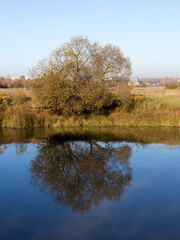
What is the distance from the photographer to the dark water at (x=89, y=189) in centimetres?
663

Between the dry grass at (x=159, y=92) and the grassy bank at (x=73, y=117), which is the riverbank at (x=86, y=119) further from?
the dry grass at (x=159, y=92)

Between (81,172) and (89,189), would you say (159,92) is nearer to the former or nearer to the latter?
(81,172)

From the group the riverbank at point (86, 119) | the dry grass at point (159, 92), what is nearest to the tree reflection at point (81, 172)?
the riverbank at point (86, 119)

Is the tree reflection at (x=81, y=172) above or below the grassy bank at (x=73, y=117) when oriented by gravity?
below

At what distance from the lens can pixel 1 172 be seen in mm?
11188

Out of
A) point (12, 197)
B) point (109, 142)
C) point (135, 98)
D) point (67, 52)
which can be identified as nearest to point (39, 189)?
point (12, 197)

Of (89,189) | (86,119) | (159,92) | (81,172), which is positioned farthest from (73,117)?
(159,92)

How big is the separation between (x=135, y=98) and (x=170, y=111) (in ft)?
14.3

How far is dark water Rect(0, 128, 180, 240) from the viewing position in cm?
663

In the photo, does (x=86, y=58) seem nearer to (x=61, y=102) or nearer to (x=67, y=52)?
(x=67, y=52)

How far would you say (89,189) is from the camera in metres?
9.08

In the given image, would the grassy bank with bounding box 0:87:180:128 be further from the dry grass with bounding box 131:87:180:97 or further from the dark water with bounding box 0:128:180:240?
the dry grass with bounding box 131:87:180:97

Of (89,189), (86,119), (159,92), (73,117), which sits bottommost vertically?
(89,189)

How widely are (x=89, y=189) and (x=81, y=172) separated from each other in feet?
6.17
